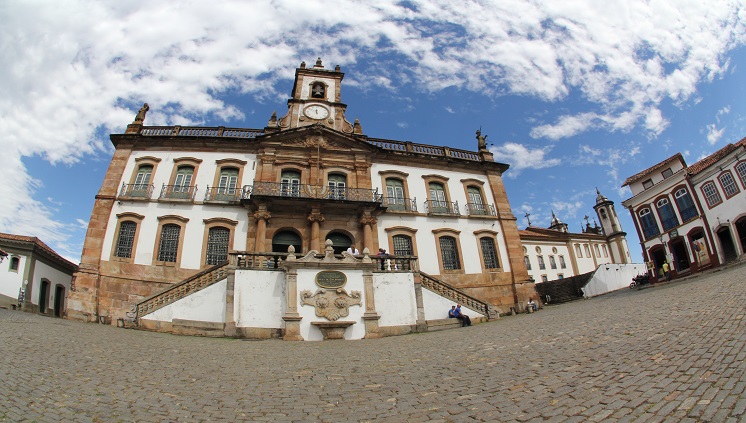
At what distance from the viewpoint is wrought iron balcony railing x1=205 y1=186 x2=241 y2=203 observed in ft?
61.2

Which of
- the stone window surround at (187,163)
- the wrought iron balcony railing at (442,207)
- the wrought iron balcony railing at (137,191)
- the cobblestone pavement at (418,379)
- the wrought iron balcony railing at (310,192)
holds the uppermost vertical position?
the stone window surround at (187,163)

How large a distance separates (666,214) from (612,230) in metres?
25.1

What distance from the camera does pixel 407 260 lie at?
14406mm

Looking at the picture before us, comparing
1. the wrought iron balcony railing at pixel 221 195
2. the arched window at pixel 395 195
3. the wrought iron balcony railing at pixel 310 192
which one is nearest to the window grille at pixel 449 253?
the arched window at pixel 395 195

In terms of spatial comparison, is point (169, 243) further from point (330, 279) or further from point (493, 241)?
point (493, 241)

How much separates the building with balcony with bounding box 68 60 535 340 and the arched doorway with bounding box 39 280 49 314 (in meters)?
10.00

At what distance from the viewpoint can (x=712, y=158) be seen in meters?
23.7

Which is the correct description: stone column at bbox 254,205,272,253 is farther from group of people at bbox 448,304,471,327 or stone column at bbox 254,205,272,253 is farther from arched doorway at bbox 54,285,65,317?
arched doorway at bbox 54,285,65,317

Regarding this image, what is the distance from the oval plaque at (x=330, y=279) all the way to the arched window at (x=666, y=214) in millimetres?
25824

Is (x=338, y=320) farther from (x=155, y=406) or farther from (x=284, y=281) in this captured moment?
(x=155, y=406)

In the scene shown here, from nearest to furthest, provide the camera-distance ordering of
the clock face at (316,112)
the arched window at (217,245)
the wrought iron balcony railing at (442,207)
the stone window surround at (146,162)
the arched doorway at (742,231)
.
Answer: the arched window at (217,245) < the stone window surround at (146,162) < the wrought iron balcony railing at (442,207) < the arched doorway at (742,231) < the clock face at (316,112)

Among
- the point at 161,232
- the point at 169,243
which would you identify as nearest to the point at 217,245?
the point at 169,243

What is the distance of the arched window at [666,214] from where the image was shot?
2581cm

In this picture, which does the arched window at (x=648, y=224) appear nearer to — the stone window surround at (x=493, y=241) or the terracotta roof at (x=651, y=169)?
the terracotta roof at (x=651, y=169)
